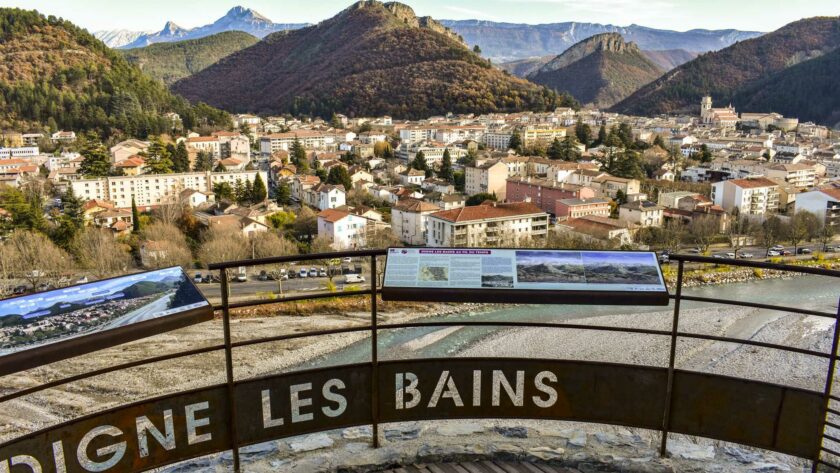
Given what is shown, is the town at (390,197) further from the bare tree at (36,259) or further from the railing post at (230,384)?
the railing post at (230,384)

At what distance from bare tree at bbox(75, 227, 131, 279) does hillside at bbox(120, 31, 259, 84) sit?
79581 millimetres

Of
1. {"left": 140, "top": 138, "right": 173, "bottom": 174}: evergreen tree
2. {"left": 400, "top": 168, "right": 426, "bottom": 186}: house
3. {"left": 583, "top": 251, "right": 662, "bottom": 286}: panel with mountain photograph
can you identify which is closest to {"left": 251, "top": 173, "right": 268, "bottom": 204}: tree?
{"left": 140, "top": 138, "right": 173, "bottom": 174}: evergreen tree

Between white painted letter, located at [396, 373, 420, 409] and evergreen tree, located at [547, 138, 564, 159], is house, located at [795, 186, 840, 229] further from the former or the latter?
white painted letter, located at [396, 373, 420, 409]

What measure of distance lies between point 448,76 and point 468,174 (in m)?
35.1

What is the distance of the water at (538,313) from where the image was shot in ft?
37.2

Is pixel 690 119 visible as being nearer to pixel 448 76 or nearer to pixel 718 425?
pixel 448 76

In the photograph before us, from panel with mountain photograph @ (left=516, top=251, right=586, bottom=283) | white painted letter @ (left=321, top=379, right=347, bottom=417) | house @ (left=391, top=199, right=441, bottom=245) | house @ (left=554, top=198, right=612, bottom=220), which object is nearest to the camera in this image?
panel with mountain photograph @ (left=516, top=251, right=586, bottom=283)

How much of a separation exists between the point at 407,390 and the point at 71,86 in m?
48.0

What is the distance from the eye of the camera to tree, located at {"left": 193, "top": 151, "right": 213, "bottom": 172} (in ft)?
99.6

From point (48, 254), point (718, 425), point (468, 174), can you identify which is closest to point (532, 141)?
point (468, 174)

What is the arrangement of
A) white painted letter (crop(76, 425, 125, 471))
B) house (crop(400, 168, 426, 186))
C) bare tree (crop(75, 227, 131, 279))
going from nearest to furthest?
1. white painted letter (crop(76, 425, 125, 471))
2. bare tree (crop(75, 227, 131, 279))
3. house (crop(400, 168, 426, 186))

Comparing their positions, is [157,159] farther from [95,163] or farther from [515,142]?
[515,142]

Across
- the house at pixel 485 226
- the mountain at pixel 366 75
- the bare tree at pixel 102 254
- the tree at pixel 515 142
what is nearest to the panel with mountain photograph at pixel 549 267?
the house at pixel 485 226

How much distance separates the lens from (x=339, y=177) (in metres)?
27.3
